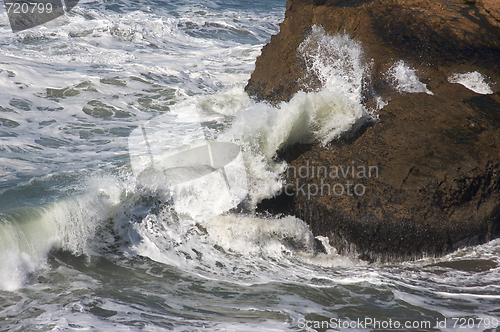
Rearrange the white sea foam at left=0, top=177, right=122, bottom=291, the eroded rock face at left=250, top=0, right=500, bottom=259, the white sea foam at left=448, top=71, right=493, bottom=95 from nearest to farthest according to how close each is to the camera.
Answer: the white sea foam at left=0, top=177, right=122, bottom=291
the eroded rock face at left=250, top=0, right=500, bottom=259
the white sea foam at left=448, top=71, right=493, bottom=95

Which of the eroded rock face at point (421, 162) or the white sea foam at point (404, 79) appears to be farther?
the white sea foam at point (404, 79)

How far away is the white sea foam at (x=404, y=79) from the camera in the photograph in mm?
4031

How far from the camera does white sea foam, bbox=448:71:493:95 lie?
396 centimetres

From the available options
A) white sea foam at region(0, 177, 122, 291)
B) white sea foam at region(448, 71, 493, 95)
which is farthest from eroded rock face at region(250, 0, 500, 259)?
white sea foam at region(0, 177, 122, 291)

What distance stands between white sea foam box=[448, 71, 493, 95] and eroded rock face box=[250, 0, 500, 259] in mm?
58

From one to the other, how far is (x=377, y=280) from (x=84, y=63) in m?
8.30

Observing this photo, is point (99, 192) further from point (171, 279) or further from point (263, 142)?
point (263, 142)

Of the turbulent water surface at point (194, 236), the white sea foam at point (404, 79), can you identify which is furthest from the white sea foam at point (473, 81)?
the white sea foam at point (404, 79)

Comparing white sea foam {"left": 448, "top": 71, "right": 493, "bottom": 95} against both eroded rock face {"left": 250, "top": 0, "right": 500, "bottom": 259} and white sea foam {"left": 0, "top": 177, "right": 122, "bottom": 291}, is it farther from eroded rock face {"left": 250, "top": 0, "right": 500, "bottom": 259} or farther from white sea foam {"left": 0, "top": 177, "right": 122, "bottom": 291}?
white sea foam {"left": 0, "top": 177, "right": 122, "bottom": 291}

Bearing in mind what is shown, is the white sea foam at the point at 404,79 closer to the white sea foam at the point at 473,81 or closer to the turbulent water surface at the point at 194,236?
the turbulent water surface at the point at 194,236

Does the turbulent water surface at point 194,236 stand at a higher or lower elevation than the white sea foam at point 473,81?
lower

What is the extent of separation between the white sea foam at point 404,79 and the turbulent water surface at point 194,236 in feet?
0.07

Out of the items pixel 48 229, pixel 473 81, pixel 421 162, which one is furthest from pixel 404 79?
pixel 48 229

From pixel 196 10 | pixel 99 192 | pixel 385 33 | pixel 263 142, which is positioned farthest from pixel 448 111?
pixel 196 10
